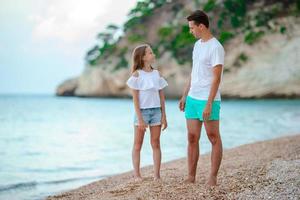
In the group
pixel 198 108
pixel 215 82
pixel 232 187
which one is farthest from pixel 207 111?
pixel 232 187

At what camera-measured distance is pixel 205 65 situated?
496 cm

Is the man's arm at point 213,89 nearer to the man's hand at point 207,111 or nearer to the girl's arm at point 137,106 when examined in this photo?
the man's hand at point 207,111

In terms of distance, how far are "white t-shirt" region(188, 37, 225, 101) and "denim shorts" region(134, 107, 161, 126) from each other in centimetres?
72

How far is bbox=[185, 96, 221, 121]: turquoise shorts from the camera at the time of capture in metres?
4.96

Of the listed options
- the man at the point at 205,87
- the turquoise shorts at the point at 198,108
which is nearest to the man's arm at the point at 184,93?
the man at the point at 205,87

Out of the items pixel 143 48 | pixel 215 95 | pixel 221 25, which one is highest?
pixel 221 25

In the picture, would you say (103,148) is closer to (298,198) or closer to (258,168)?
(258,168)

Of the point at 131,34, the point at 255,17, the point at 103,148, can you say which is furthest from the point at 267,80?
the point at 103,148

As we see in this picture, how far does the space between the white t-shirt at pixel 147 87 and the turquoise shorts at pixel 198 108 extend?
0.62 meters

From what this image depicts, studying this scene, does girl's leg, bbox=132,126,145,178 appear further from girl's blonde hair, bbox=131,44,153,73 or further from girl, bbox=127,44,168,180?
girl's blonde hair, bbox=131,44,153,73

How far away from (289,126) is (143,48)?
47.9 ft

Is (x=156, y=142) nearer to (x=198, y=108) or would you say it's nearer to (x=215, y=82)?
(x=198, y=108)

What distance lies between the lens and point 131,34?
6412cm

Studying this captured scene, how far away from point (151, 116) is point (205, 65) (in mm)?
1020
